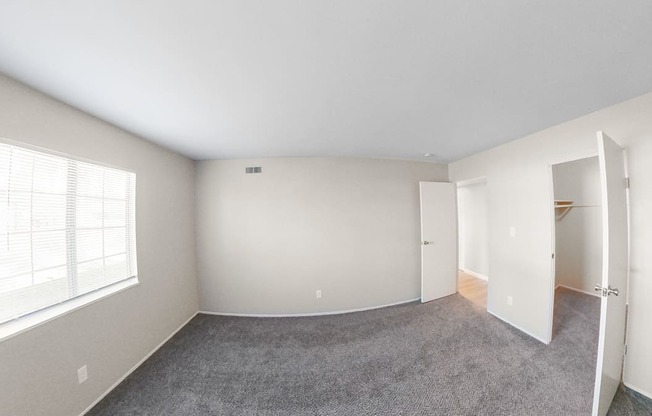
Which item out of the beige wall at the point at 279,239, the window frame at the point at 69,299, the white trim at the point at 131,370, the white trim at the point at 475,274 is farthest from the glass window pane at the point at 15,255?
the white trim at the point at 475,274

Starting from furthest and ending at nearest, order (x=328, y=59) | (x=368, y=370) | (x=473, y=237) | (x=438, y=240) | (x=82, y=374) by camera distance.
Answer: (x=473, y=237) → (x=438, y=240) → (x=368, y=370) → (x=82, y=374) → (x=328, y=59)

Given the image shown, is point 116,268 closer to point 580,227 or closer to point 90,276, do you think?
point 90,276

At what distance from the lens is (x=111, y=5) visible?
2.69 ft

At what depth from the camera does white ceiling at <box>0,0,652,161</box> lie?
0.87 m

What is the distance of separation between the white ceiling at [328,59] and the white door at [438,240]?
1.47 metres

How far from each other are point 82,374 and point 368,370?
2.23 meters

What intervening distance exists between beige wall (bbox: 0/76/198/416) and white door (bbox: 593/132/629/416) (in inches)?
136

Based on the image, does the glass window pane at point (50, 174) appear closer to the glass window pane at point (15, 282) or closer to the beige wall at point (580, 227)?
the glass window pane at point (15, 282)

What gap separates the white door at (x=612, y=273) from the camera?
1.26m

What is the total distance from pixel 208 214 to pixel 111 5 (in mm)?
2482

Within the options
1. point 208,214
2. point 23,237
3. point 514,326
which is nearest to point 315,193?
point 208,214

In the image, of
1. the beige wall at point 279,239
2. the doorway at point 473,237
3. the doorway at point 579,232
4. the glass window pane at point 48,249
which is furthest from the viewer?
the doorway at point 473,237

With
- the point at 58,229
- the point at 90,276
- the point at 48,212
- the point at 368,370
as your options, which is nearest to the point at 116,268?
the point at 90,276

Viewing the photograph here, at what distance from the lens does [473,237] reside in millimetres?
4395
